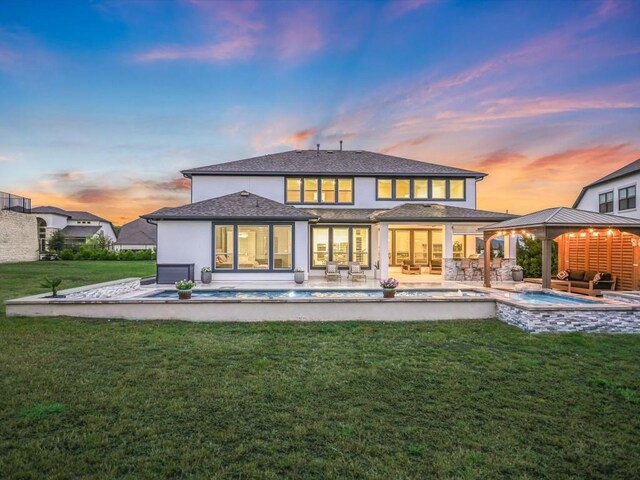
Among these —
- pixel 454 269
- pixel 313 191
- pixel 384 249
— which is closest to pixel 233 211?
pixel 313 191

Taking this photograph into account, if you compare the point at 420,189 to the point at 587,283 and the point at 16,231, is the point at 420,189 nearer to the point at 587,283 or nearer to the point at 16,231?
the point at 587,283

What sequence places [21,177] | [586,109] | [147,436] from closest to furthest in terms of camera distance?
1. [147,436]
2. [586,109]
3. [21,177]

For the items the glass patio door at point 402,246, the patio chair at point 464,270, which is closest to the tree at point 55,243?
the glass patio door at point 402,246

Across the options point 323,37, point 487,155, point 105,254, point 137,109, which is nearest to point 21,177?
point 105,254

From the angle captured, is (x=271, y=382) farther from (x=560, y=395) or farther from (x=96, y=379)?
(x=560, y=395)

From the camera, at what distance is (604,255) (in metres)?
13.6

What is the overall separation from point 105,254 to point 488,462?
141 feet

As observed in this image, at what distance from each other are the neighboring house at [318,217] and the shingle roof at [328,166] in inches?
2.4

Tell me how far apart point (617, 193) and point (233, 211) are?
2424cm

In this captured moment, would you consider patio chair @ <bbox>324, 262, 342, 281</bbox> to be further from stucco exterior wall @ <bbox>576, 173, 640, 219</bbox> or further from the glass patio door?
stucco exterior wall @ <bbox>576, 173, 640, 219</bbox>

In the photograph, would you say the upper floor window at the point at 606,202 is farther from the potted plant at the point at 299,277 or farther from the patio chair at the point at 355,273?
the potted plant at the point at 299,277

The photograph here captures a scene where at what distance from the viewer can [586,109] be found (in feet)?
60.4

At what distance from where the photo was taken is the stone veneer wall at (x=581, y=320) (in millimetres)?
8664

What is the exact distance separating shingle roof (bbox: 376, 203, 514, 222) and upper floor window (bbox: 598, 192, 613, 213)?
38.2 feet
